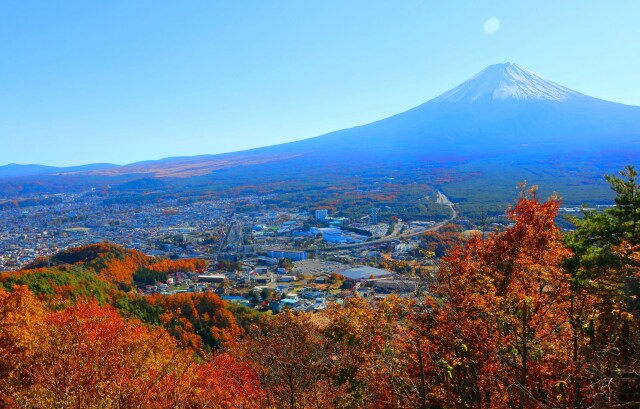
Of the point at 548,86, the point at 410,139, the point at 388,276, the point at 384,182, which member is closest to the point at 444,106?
the point at 410,139

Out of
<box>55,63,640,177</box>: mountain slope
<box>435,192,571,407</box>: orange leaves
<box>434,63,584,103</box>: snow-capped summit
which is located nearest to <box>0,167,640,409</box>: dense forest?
<box>435,192,571,407</box>: orange leaves

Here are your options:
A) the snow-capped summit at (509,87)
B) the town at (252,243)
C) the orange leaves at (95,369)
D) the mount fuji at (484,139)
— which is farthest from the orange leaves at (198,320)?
the snow-capped summit at (509,87)

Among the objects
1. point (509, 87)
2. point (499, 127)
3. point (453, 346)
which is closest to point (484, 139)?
point (499, 127)

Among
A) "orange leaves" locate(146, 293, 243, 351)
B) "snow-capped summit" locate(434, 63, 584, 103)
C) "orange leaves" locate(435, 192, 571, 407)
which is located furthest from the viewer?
"snow-capped summit" locate(434, 63, 584, 103)

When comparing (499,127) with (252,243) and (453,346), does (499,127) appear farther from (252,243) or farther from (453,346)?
(453,346)

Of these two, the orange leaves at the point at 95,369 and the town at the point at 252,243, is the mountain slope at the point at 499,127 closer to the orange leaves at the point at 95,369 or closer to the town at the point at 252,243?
the town at the point at 252,243

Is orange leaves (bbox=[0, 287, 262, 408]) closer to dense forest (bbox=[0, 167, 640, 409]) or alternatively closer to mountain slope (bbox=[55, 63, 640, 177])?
dense forest (bbox=[0, 167, 640, 409])

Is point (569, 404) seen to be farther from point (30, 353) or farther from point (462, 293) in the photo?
point (30, 353)
